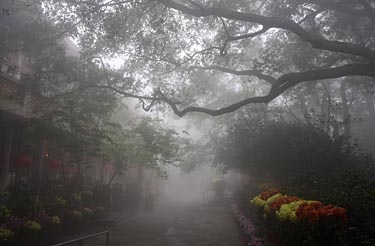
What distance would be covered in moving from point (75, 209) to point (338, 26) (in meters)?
13.6

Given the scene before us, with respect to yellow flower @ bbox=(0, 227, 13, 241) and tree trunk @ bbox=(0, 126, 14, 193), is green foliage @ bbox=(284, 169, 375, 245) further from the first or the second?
tree trunk @ bbox=(0, 126, 14, 193)

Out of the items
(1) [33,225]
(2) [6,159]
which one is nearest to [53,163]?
(2) [6,159]

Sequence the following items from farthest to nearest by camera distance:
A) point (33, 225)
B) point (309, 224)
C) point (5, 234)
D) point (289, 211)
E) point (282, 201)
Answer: point (33, 225) < point (5, 234) < point (282, 201) < point (289, 211) < point (309, 224)

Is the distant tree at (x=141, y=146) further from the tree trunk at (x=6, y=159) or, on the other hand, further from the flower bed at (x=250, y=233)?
the flower bed at (x=250, y=233)

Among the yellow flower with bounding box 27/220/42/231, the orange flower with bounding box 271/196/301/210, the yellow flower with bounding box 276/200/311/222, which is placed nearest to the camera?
the yellow flower with bounding box 276/200/311/222

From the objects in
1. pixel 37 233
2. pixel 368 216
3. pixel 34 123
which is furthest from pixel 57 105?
pixel 368 216

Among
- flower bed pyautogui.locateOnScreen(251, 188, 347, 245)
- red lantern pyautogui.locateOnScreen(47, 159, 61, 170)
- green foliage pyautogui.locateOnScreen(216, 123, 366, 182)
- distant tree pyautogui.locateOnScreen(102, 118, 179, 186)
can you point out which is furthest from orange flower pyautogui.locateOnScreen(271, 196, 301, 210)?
red lantern pyautogui.locateOnScreen(47, 159, 61, 170)

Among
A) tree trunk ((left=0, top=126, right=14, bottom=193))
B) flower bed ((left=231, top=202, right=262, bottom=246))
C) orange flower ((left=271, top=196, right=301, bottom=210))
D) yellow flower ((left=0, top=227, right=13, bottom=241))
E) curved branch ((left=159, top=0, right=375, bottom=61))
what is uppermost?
curved branch ((left=159, top=0, right=375, bottom=61))

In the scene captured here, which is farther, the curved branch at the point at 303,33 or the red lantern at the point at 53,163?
the red lantern at the point at 53,163

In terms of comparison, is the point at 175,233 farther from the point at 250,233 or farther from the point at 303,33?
the point at 303,33

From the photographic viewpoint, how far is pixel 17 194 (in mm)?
13125

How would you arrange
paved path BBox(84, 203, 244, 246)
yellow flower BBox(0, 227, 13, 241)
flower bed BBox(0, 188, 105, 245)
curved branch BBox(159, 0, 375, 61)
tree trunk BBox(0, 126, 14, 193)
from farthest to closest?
tree trunk BBox(0, 126, 14, 193), paved path BBox(84, 203, 244, 246), curved branch BBox(159, 0, 375, 61), flower bed BBox(0, 188, 105, 245), yellow flower BBox(0, 227, 13, 241)

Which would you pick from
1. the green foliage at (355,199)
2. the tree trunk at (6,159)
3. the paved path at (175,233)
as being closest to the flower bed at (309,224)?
the green foliage at (355,199)

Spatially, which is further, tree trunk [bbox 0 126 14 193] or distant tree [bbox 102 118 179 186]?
distant tree [bbox 102 118 179 186]
